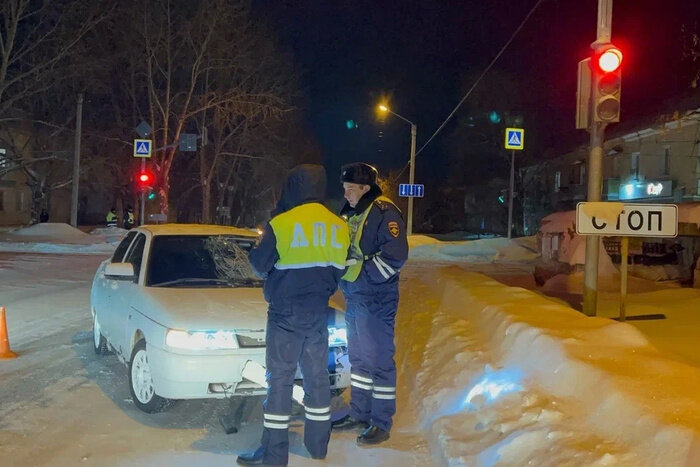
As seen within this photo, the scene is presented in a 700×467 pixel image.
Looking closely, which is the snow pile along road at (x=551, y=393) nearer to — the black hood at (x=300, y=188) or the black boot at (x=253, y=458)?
the black boot at (x=253, y=458)

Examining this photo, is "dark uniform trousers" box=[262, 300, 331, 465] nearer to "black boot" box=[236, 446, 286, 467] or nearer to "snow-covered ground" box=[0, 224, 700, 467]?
"black boot" box=[236, 446, 286, 467]

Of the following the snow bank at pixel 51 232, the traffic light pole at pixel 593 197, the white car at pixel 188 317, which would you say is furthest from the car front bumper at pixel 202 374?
the snow bank at pixel 51 232

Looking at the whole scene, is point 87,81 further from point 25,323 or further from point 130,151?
point 25,323

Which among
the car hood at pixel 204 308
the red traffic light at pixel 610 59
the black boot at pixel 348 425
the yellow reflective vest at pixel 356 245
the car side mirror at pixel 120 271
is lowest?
the black boot at pixel 348 425

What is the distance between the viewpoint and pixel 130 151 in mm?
43938

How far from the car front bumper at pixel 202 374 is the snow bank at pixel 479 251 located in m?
22.5

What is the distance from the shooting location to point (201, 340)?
5414mm

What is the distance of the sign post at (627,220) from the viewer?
7.36 meters

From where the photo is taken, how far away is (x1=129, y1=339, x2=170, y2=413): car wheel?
5.75 m

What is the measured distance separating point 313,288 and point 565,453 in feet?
6.05

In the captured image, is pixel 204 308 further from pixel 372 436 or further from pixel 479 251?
pixel 479 251

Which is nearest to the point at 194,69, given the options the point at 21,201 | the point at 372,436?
the point at 21,201

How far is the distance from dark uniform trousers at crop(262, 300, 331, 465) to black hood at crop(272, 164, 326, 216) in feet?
2.25

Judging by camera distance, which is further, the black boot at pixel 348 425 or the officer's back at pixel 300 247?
the black boot at pixel 348 425
